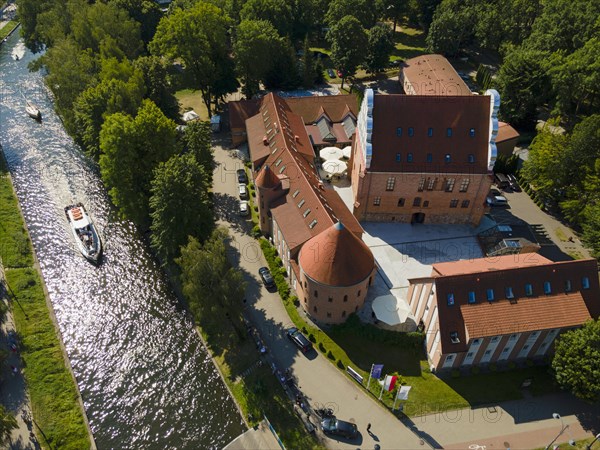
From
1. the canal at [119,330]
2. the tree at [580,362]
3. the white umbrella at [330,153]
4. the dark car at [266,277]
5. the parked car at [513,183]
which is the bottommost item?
the canal at [119,330]

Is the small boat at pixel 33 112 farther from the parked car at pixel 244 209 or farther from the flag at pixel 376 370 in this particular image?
the flag at pixel 376 370

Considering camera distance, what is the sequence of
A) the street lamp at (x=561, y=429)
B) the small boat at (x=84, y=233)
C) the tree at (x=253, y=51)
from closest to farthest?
the street lamp at (x=561, y=429)
the small boat at (x=84, y=233)
the tree at (x=253, y=51)

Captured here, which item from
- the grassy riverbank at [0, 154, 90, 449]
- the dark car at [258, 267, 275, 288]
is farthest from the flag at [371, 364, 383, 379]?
the grassy riverbank at [0, 154, 90, 449]

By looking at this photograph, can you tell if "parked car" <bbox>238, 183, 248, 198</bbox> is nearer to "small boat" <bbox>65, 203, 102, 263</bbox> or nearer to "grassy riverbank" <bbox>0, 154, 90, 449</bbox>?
"small boat" <bbox>65, 203, 102, 263</bbox>

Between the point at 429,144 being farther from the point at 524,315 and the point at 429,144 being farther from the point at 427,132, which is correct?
the point at 524,315

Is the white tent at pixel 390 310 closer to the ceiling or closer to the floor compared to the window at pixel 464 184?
closer to the floor

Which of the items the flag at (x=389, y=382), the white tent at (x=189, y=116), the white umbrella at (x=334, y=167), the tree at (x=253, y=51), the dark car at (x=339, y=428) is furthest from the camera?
the tree at (x=253, y=51)

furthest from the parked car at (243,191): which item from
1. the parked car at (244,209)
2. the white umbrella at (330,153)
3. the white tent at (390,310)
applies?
the white tent at (390,310)

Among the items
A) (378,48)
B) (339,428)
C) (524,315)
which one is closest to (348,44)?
(378,48)
